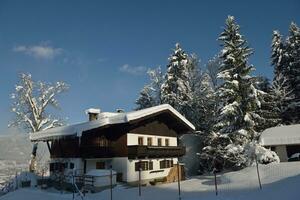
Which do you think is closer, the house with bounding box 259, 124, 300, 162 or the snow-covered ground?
the snow-covered ground

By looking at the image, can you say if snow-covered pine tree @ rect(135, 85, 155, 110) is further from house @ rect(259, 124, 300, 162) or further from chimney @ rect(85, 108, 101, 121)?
house @ rect(259, 124, 300, 162)

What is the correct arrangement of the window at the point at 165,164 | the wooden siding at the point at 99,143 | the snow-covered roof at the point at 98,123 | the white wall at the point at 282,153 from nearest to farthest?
the snow-covered roof at the point at 98,123 → the wooden siding at the point at 99,143 → the window at the point at 165,164 → the white wall at the point at 282,153

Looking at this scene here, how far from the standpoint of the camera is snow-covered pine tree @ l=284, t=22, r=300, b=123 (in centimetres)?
4075

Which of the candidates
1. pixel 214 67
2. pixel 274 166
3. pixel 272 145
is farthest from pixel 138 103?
pixel 274 166

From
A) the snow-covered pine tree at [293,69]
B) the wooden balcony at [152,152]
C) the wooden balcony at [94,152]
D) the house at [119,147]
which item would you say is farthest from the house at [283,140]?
the wooden balcony at [94,152]

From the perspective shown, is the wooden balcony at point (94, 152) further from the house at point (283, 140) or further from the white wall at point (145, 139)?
the house at point (283, 140)

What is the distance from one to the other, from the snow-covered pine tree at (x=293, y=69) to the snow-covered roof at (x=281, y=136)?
19.7 ft

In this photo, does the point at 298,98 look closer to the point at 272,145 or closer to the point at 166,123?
the point at 272,145

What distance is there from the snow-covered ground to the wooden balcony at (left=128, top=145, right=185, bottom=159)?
363 cm

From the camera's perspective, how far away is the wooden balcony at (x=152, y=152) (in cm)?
2868

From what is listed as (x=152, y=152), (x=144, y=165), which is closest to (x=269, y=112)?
(x=152, y=152)

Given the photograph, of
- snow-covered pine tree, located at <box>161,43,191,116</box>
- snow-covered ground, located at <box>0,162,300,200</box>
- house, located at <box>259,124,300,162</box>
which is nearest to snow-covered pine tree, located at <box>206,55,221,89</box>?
snow-covered pine tree, located at <box>161,43,191,116</box>

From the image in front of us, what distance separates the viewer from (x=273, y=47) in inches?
1816

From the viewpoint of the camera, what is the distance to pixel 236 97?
33.2 metres
